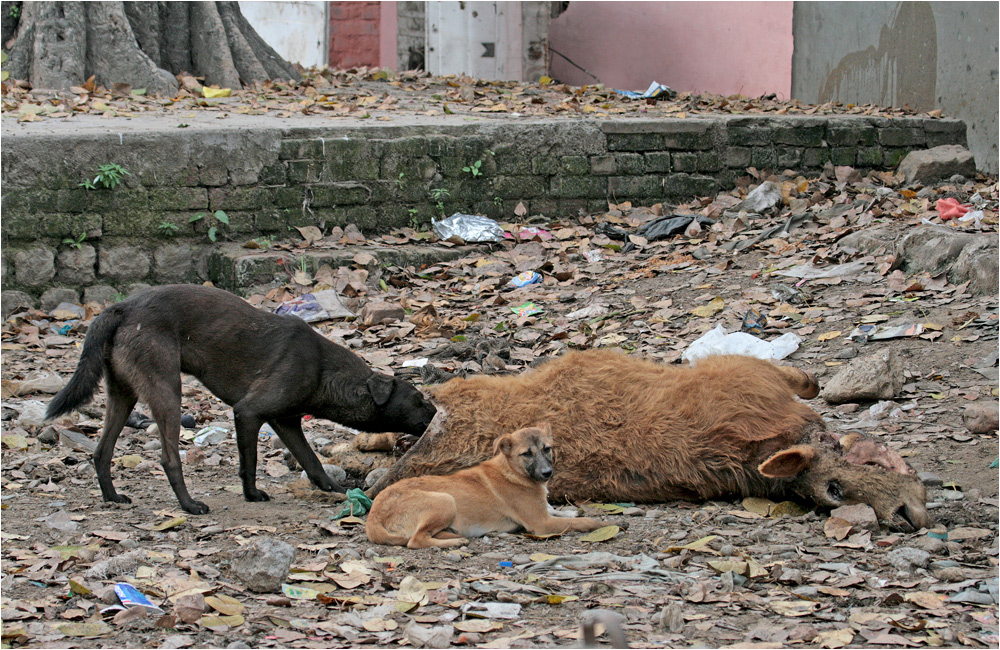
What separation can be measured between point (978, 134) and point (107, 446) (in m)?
10.5

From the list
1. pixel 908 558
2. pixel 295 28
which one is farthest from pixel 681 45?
pixel 908 558

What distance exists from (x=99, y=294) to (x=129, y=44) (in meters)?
3.99

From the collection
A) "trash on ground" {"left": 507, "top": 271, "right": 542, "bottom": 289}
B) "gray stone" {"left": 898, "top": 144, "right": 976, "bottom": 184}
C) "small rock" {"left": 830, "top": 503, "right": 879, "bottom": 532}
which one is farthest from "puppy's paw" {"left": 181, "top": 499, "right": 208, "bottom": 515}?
"gray stone" {"left": 898, "top": 144, "right": 976, "bottom": 184}

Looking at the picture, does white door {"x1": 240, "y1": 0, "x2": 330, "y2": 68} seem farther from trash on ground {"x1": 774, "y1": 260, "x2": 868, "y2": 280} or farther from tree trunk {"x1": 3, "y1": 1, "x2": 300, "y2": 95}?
trash on ground {"x1": 774, "y1": 260, "x2": 868, "y2": 280}

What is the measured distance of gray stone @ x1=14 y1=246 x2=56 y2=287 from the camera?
8.30 metres

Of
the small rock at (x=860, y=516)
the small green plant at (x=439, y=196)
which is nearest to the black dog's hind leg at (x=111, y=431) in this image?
the small rock at (x=860, y=516)

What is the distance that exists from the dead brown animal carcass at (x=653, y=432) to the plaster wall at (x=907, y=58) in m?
8.21

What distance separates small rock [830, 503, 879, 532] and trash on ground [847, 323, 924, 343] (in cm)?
240

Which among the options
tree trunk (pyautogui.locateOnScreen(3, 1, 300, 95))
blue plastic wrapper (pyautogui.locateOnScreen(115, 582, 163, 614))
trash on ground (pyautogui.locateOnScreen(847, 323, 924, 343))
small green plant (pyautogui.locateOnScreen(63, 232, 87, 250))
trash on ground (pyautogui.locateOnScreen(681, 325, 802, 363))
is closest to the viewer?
blue plastic wrapper (pyautogui.locateOnScreen(115, 582, 163, 614))

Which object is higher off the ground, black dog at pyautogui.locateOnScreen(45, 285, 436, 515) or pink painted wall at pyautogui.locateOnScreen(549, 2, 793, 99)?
pink painted wall at pyautogui.locateOnScreen(549, 2, 793, 99)

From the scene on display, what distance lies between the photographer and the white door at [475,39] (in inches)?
645

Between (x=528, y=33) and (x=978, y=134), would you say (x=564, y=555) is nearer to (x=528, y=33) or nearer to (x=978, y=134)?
(x=978, y=134)

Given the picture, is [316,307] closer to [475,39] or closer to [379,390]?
[379,390]

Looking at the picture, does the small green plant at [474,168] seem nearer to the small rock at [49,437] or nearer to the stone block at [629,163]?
the stone block at [629,163]
